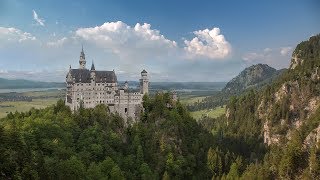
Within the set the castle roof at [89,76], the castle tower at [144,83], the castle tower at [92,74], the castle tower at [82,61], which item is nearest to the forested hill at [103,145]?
the castle tower at [144,83]

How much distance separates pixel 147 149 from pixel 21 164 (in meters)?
65.8

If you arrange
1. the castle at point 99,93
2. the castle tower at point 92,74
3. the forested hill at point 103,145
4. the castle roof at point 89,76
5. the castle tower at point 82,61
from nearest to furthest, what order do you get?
the forested hill at point 103,145 → the castle at point 99,93 → the castle roof at point 89,76 → the castle tower at point 92,74 → the castle tower at point 82,61

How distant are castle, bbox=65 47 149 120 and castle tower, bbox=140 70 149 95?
1674mm

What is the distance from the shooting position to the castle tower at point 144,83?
166750 millimetres

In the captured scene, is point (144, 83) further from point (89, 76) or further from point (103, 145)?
point (103, 145)

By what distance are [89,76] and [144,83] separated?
72.1 feet

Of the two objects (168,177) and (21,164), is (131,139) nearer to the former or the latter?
(168,177)

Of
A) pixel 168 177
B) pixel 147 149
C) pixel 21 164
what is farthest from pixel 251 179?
pixel 21 164

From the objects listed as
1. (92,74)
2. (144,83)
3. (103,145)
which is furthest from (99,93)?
(103,145)

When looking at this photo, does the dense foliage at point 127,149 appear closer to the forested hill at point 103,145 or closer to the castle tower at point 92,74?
the forested hill at point 103,145

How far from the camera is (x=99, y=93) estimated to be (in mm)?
158250

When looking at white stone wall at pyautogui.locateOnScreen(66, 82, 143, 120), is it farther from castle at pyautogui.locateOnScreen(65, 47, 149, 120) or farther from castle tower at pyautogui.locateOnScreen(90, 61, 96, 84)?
castle tower at pyautogui.locateOnScreen(90, 61, 96, 84)

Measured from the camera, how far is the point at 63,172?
104m

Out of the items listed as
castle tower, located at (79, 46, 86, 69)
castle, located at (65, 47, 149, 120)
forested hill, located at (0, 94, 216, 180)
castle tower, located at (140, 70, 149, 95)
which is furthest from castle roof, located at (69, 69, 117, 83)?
forested hill, located at (0, 94, 216, 180)
